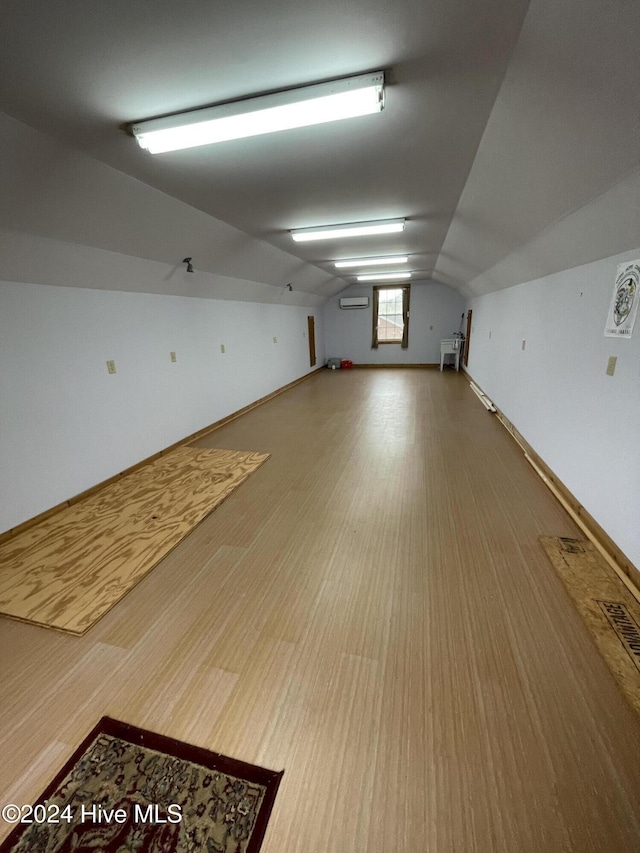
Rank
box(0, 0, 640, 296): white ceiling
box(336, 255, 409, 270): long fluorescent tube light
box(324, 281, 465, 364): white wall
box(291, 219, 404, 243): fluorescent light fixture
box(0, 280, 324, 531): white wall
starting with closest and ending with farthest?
box(0, 0, 640, 296): white ceiling < box(0, 280, 324, 531): white wall < box(291, 219, 404, 243): fluorescent light fixture < box(336, 255, 409, 270): long fluorescent tube light < box(324, 281, 465, 364): white wall

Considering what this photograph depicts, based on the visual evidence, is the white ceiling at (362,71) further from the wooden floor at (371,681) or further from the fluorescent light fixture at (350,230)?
the wooden floor at (371,681)

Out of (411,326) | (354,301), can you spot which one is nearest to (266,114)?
(354,301)

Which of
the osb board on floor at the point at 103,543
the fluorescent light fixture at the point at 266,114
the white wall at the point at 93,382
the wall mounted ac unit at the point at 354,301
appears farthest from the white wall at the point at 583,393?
the wall mounted ac unit at the point at 354,301

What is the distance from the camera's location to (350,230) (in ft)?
11.9

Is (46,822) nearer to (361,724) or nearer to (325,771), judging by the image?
(325,771)

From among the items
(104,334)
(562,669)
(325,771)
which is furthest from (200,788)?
(104,334)

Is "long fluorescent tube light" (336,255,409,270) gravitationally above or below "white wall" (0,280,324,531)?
above

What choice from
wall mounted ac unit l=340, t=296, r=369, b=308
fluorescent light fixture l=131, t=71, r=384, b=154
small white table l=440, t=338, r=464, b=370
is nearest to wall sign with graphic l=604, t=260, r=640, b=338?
fluorescent light fixture l=131, t=71, r=384, b=154

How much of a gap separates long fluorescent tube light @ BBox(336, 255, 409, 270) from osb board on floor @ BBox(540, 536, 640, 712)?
4832mm

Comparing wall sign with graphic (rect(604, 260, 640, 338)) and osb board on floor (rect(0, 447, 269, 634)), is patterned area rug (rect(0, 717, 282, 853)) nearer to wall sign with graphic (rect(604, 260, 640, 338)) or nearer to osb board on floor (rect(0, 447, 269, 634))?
osb board on floor (rect(0, 447, 269, 634))

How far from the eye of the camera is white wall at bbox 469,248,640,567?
1925 millimetres

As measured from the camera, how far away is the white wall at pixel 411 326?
8945 mm

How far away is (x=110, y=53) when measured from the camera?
1.23m

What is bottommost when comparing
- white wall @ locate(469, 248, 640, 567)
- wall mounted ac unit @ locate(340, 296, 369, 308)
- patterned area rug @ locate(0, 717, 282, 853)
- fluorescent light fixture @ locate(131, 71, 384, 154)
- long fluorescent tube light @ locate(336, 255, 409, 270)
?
patterned area rug @ locate(0, 717, 282, 853)
